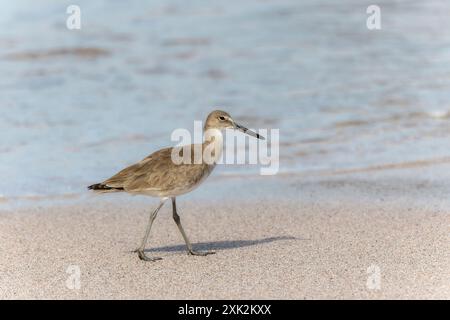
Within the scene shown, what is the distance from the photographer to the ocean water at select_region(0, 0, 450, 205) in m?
9.35

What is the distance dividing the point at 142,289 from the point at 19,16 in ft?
37.1

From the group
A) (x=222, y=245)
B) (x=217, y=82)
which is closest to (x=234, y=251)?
(x=222, y=245)

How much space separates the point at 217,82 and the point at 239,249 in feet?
20.4

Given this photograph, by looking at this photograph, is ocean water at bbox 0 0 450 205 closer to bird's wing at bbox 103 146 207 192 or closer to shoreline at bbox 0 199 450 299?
shoreline at bbox 0 199 450 299

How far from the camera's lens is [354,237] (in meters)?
6.87

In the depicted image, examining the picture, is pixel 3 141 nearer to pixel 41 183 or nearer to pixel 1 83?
pixel 41 183

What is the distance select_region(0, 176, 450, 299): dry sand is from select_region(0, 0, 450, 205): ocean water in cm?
101

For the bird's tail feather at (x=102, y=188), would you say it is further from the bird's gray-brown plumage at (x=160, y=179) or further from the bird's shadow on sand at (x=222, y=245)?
the bird's shadow on sand at (x=222, y=245)

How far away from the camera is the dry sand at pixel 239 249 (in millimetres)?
5738

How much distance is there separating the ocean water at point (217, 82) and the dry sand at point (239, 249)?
1.01 metres

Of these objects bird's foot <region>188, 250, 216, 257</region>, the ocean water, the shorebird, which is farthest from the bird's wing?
the ocean water

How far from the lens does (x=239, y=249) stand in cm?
670

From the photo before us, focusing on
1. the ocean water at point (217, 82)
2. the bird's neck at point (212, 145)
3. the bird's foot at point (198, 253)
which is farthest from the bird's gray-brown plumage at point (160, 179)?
the ocean water at point (217, 82)
